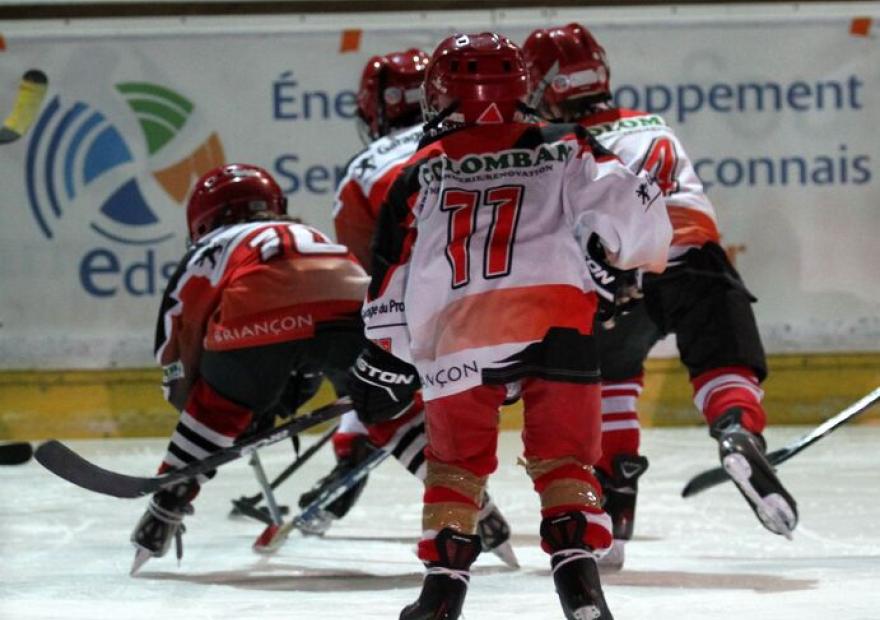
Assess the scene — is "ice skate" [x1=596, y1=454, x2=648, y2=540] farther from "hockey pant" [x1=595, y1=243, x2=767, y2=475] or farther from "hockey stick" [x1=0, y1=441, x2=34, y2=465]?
"hockey stick" [x1=0, y1=441, x2=34, y2=465]

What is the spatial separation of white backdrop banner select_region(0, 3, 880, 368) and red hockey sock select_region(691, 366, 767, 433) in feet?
8.42

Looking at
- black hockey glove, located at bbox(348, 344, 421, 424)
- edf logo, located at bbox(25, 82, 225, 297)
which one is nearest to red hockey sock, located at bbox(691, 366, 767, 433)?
black hockey glove, located at bbox(348, 344, 421, 424)

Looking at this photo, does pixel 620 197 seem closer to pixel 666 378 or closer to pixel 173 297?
pixel 173 297

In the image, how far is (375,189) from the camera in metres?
3.96

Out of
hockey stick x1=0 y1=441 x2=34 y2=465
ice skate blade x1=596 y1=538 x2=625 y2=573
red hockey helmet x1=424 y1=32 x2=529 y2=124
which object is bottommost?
ice skate blade x1=596 y1=538 x2=625 y2=573

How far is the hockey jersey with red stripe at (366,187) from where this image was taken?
3973 mm

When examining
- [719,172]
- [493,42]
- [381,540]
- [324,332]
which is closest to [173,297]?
[324,332]

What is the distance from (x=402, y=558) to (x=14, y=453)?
88 centimetres

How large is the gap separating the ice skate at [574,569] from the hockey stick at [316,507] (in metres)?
1.23

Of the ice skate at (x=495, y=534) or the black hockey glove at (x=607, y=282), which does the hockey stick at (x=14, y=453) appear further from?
the black hockey glove at (x=607, y=282)

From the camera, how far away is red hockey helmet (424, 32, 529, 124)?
2729 millimetres

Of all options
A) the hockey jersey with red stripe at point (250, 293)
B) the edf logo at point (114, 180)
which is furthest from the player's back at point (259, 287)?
the edf logo at point (114, 180)

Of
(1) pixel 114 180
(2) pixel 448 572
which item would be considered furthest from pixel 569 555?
(1) pixel 114 180

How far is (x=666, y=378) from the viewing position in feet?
19.8
